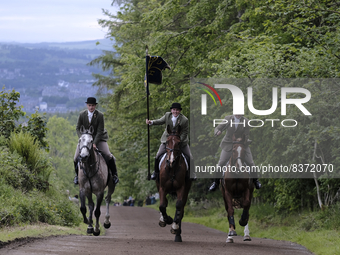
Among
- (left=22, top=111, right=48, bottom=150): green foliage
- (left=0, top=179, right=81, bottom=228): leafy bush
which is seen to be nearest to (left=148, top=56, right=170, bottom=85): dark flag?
(left=0, top=179, right=81, bottom=228): leafy bush

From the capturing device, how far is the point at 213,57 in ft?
78.9

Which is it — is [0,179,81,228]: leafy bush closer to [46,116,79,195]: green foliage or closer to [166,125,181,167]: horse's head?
[166,125,181,167]: horse's head

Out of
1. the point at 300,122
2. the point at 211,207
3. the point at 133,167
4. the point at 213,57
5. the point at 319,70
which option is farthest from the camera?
the point at 133,167

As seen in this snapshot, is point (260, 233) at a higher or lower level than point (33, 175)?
lower

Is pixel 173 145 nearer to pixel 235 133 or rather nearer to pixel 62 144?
pixel 235 133

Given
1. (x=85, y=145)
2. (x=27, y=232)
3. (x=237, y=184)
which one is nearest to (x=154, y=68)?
(x=85, y=145)

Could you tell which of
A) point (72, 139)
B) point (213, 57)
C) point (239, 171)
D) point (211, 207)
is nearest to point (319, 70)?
point (239, 171)

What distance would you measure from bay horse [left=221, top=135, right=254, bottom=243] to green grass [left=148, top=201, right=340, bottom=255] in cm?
199

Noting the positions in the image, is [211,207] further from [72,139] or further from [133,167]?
[72,139]

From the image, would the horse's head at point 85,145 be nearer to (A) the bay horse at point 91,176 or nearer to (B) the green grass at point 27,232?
(A) the bay horse at point 91,176

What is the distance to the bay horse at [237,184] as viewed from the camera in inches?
522

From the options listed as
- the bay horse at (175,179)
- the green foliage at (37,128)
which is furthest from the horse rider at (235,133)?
the green foliage at (37,128)

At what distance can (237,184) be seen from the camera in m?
13.6

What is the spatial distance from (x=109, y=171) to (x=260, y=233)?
738 centimetres
